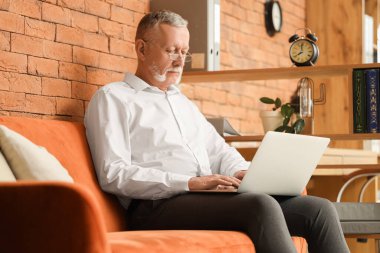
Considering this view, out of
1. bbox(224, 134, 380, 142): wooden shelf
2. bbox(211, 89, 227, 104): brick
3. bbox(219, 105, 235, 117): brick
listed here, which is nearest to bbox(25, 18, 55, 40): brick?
bbox(224, 134, 380, 142): wooden shelf

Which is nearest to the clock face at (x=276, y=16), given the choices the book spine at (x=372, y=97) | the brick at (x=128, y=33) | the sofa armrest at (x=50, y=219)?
the brick at (x=128, y=33)

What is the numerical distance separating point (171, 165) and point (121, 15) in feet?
3.64

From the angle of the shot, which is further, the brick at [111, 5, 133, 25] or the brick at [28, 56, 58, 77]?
the brick at [111, 5, 133, 25]

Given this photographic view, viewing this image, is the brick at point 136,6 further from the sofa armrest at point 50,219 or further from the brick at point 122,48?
the sofa armrest at point 50,219

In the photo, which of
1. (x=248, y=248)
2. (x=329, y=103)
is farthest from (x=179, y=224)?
(x=329, y=103)

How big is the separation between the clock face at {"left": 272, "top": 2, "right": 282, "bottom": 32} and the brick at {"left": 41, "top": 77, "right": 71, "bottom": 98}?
2531mm

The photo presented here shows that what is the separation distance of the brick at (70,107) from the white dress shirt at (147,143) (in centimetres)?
37

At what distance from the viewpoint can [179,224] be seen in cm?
285

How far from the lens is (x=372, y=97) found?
12.5ft

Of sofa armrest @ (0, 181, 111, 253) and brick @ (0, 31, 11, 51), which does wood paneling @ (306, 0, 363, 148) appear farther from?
sofa armrest @ (0, 181, 111, 253)

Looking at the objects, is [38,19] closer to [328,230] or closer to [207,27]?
[207,27]

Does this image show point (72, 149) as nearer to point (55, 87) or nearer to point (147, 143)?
point (147, 143)

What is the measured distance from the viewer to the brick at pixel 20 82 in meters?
3.17

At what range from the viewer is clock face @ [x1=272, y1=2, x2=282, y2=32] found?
18.8ft
